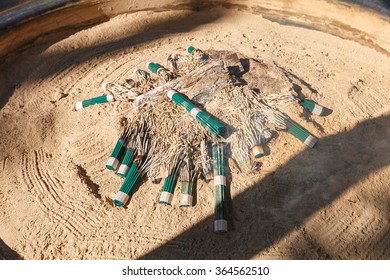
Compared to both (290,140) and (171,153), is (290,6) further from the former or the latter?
(171,153)

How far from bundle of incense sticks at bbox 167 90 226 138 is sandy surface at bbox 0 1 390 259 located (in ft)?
1.62

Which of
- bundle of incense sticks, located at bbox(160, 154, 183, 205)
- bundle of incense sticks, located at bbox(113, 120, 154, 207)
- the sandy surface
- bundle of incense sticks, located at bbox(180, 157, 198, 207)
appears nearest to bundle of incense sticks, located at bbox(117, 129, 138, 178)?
bundle of incense sticks, located at bbox(113, 120, 154, 207)

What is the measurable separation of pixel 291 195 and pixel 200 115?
1.17m

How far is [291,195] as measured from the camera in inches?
136

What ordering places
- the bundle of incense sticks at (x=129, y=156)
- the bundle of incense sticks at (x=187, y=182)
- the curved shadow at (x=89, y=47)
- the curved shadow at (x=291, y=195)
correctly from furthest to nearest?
the curved shadow at (x=89, y=47)
the bundle of incense sticks at (x=129, y=156)
the bundle of incense sticks at (x=187, y=182)
the curved shadow at (x=291, y=195)

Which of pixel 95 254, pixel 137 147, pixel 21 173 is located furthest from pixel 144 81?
pixel 95 254

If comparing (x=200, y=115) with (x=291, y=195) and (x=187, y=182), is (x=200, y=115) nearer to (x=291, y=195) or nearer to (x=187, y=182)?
(x=187, y=182)

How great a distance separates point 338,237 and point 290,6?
3.30m

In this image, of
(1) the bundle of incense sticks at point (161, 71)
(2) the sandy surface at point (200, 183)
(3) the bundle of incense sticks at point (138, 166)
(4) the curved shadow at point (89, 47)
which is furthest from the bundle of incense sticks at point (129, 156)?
(4) the curved shadow at point (89, 47)

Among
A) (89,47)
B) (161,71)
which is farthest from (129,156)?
(89,47)

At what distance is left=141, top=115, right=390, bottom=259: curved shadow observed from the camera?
318 cm

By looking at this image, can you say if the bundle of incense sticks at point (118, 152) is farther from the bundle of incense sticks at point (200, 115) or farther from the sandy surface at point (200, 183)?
the bundle of incense sticks at point (200, 115)

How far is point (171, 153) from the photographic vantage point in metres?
3.65

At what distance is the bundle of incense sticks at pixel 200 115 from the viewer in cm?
365
